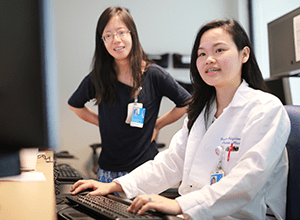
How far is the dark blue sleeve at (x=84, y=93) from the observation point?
199cm

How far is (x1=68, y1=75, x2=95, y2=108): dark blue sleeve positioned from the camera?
1991mm

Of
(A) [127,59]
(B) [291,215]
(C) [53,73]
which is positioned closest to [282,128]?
(B) [291,215]

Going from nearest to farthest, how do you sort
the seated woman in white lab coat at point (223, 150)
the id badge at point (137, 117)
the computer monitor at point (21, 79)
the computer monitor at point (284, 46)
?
the computer monitor at point (21, 79) → the seated woman in white lab coat at point (223, 150) → the id badge at point (137, 117) → the computer monitor at point (284, 46)

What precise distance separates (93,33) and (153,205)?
3.39m

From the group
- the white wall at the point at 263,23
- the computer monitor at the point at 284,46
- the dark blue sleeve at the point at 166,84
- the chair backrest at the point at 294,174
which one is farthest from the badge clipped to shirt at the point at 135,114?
the white wall at the point at 263,23

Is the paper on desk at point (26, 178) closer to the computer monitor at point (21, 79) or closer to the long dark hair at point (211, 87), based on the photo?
the long dark hair at point (211, 87)

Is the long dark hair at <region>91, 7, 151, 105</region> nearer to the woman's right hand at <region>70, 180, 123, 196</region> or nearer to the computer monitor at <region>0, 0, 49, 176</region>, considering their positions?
the woman's right hand at <region>70, 180, 123, 196</region>

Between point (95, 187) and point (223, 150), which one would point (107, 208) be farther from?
point (223, 150)

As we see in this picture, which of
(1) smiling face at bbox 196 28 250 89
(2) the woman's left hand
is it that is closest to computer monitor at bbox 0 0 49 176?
(2) the woman's left hand

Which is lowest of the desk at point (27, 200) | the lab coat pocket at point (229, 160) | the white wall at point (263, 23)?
the desk at point (27, 200)

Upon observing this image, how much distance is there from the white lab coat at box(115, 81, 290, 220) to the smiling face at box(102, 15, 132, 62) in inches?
27.5

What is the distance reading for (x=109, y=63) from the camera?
6.31 feet

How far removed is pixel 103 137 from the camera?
1851 millimetres

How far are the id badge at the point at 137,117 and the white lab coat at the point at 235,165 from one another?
45cm
